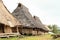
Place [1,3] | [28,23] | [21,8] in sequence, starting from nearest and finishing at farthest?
[1,3], [28,23], [21,8]

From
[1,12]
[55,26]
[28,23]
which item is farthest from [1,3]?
[55,26]

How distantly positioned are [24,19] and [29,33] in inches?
97.9

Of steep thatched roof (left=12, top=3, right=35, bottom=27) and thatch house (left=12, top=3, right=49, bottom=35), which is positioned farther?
steep thatched roof (left=12, top=3, right=35, bottom=27)

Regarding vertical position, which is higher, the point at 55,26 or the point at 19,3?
the point at 19,3

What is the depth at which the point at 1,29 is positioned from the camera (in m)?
27.7

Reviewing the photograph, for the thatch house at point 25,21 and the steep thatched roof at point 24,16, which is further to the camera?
the steep thatched roof at point 24,16

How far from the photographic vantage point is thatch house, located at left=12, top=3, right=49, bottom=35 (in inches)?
1359

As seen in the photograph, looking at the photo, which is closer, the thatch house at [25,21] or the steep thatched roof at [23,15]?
the thatch house at [25,21]

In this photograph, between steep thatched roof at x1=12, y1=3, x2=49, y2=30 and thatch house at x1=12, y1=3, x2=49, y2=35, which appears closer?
thatch house at x1=12, y1=3, x2=49, y2=35

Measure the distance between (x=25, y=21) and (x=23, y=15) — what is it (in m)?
1.70

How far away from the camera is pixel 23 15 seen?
36.5 metres

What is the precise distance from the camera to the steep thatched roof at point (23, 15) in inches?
1372

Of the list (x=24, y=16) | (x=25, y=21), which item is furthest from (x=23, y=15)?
(x=25, y=21)

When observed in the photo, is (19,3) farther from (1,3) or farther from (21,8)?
(1,3)
